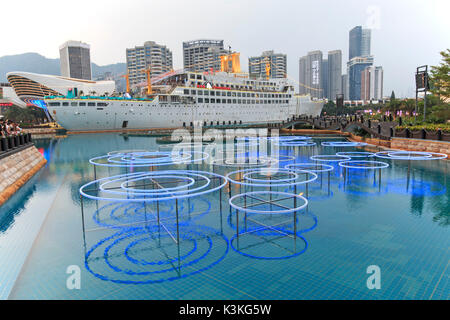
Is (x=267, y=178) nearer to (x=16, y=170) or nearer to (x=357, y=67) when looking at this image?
(x=16, y=170)

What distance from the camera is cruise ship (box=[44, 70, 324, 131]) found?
49.7m

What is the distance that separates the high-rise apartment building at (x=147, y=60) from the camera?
136875 mm

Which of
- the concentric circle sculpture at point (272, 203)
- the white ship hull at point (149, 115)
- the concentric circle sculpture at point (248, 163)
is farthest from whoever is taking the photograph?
the white ship hull at point (149, 115)

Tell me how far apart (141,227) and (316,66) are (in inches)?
7564

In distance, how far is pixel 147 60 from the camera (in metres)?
138

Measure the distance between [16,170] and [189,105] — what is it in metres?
46.0

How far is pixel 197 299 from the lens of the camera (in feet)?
18.5

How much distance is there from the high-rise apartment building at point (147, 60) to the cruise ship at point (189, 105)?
74709mm

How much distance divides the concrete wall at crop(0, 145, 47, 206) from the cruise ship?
31.3 meters

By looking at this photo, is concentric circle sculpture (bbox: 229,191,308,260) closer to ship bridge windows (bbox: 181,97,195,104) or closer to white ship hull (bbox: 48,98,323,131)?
white ship hull (bbox: 48,98,323,131)

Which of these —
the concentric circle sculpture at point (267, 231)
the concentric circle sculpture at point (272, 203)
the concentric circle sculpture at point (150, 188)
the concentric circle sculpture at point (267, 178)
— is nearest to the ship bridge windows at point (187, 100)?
the concentric circle sculpture at point (267, 178)

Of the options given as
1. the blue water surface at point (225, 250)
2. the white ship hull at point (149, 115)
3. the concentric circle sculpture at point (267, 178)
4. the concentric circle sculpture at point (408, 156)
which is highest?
the white ship hull at point (149, 115)

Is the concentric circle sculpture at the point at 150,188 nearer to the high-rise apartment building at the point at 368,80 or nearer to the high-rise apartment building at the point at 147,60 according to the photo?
the high-rise apartment building at the point at 147,60
